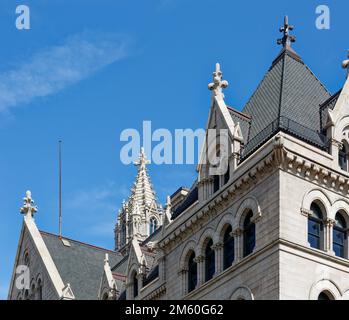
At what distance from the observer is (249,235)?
38.0 metres

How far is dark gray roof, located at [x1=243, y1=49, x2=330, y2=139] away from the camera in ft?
134

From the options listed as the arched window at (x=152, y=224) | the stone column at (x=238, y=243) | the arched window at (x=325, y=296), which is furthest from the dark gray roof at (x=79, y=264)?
the arched window at (x=152, y=224)

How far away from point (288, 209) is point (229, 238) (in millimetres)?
4084

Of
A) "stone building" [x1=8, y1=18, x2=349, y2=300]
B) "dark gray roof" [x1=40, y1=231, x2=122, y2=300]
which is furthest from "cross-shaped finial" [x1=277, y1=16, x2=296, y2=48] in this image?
"dark gray roof" [x1=40, y1=231, x2=122, y2=300]

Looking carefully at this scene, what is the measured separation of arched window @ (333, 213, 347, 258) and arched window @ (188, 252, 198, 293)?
6978 mm

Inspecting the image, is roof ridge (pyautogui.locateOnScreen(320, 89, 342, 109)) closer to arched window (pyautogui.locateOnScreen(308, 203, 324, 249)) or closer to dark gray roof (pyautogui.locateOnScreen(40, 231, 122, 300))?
arched window (pyautogui.locateOnScreen(308, 203, 324, 249))

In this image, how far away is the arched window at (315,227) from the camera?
1457 inches

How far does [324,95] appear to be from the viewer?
4381 centimetres

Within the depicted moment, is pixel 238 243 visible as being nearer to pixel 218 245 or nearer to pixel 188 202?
pixel 218 245

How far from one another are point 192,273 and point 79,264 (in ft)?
59.8

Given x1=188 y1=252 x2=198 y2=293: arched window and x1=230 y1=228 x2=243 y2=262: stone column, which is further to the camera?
x1=188 y1=252 x2=198 y2=293: arched window

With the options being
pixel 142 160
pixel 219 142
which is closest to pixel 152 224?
pixel 142 160

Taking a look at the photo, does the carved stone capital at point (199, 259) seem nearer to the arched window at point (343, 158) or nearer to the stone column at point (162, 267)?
the stone column at point (162, 267)
